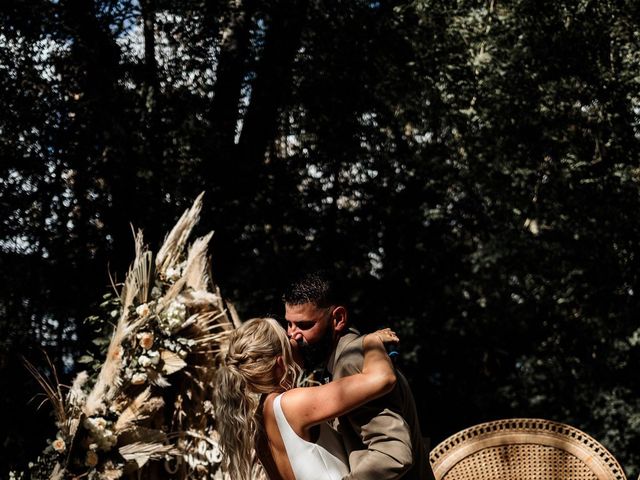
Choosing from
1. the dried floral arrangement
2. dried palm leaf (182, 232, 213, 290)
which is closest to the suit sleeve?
the dried floral arrangement

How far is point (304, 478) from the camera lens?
2.73m

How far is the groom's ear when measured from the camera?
2.91 meters

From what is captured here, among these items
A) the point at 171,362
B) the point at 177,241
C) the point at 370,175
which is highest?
the point at 370,175

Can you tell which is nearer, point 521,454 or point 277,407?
point 277,407

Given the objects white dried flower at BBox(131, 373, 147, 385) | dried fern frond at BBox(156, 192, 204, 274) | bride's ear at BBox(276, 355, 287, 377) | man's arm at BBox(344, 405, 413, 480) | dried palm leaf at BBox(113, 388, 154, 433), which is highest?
dried fern frond at BBox(156, 192, 204, 274)

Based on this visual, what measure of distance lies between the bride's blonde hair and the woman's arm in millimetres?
Answer: 144

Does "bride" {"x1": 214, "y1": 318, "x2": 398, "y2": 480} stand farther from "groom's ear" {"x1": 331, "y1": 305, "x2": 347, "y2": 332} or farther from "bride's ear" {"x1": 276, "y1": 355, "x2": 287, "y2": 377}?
"groom's ear" {"x1": 331, "y1": 305, "x2": 347, "y2": 332}

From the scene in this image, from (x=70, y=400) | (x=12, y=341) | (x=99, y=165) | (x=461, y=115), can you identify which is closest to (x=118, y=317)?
(x=70, y=400)

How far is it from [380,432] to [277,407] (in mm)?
392

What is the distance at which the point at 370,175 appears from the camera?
9555 mm

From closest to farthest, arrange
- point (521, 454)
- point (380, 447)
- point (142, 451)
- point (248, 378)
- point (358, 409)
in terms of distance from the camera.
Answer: point (380, 447)
point (358, 409)
point (248, 378)
point (521, 454)
point (142, 451)

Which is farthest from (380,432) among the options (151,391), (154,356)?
(151,391)

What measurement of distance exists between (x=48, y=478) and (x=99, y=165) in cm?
392

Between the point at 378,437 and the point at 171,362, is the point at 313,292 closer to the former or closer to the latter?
the point at 378,437
